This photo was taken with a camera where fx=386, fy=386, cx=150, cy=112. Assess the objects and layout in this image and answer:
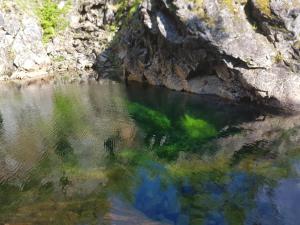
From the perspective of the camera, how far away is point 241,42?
125 feet

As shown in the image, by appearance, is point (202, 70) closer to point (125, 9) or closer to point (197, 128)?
point (197, 128)

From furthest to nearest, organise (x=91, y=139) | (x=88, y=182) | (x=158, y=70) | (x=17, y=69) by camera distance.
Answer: (x=17, y=69), (x=158, y=70), (x=91, y=139), (x=88, y=182)

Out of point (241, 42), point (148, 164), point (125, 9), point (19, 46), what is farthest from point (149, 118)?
point (19, 46)

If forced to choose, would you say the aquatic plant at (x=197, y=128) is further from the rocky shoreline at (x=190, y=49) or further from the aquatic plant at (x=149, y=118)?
the rocky shoreline at (x=190, y=49)

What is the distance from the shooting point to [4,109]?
39125mm

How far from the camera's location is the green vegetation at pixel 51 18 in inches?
2483

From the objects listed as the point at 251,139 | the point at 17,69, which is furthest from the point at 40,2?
the point at 251,139

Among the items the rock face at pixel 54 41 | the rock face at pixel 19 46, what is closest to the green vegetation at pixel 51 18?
the rock face at pixel 54 41

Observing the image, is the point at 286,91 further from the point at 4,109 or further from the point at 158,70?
the point at 4,109

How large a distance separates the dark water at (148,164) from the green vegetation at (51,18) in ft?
87.0

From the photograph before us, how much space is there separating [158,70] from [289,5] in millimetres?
17204

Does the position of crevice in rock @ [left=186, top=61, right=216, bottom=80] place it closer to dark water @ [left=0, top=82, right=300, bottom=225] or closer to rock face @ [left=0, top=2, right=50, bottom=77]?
dark water @ [left=0, top=82, right=300, bottom=225]

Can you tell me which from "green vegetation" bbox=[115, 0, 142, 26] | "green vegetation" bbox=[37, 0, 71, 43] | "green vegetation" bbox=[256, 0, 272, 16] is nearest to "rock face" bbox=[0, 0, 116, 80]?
"green vegetation" bbox=[37, 0, 71, 43]

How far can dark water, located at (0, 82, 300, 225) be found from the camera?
17922 mm
